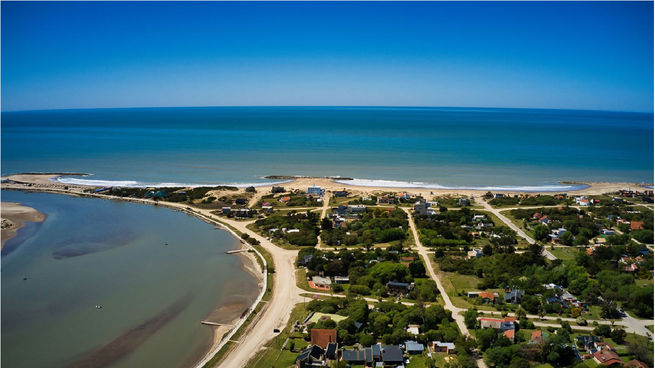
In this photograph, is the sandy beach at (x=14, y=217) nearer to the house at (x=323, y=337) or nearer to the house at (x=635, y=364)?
the house at (x=323, y=337)

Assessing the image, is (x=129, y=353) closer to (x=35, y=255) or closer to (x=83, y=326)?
(x=83, y=326)

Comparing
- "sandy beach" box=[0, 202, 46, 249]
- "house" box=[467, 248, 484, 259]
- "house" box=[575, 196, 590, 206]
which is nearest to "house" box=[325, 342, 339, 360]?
"house" box=[467, 248, 484, 259]

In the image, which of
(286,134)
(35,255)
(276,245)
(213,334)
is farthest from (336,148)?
(213,334)

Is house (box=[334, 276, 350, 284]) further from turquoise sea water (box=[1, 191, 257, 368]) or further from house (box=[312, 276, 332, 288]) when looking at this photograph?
turquoise sea water (box=[1, 191, 257, 368])

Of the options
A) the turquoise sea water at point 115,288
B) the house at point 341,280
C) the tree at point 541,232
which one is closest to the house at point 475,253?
the tree at point 541,232

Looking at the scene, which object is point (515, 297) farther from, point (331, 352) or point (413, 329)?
point (331, 352)

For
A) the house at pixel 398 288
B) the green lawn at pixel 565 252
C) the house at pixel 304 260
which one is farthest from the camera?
the green lawn at pixel 565 252

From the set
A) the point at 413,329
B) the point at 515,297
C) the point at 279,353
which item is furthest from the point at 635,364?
the point at 279,353
